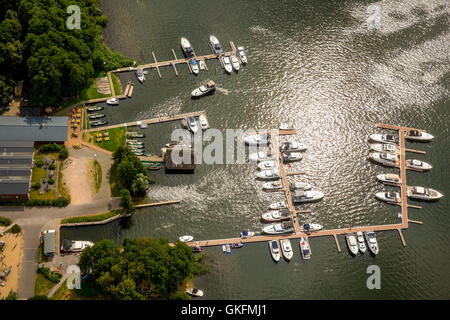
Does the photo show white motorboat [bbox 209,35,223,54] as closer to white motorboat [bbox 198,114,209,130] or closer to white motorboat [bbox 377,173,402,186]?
white motorboat [bbox 198,114,209,130]

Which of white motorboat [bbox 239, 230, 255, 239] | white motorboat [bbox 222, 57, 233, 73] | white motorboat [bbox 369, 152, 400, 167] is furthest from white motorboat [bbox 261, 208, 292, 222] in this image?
white motorboat [bbox 222, 57, 233, 73]

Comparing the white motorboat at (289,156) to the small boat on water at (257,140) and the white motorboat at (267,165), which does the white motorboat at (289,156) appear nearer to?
the white motorboat at (267,165)

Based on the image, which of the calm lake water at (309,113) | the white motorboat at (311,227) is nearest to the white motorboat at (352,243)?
the calm lake water at (309,113)

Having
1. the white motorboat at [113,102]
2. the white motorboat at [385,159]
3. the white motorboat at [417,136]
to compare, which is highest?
the white motorboat at [113,102]

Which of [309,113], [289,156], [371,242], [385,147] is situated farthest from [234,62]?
[371,242]

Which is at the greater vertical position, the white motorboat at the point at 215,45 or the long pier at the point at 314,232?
the white motorboat at the point at 215,45

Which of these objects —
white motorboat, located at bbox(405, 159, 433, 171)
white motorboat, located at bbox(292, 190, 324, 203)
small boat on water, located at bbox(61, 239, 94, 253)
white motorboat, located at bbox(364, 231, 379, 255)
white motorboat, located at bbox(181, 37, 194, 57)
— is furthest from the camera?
white motorboat, located at bbox(181, 37, 194, 57)
